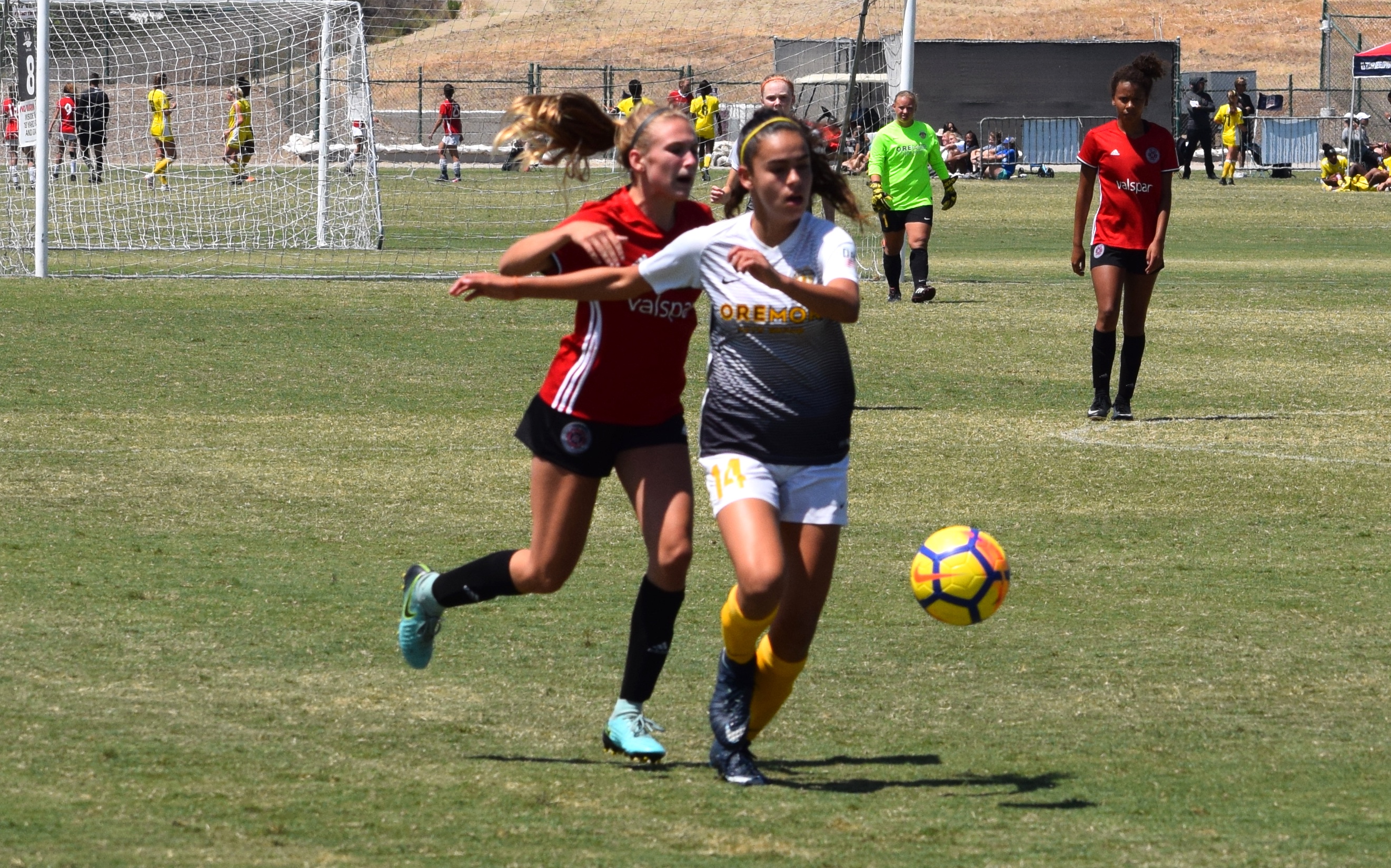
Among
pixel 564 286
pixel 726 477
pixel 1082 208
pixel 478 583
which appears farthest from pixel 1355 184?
pixel 564 286

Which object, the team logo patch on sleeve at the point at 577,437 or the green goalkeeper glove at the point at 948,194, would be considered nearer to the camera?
the team logo patch on sleeve at the point at 577,437

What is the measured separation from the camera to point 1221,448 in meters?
11.1

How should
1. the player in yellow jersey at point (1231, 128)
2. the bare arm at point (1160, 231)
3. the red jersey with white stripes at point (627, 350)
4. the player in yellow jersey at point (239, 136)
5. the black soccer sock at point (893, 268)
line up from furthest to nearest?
the player in yellow jersey at point (1231, 128)
the player in yellow jersey at point (239, 136)
the black soccer sock at point (893, 268)
the bare arm at point (1160, 231)
the red jersey with white stripes at point (627, 350)

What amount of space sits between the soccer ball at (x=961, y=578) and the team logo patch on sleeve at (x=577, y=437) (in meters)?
1.07

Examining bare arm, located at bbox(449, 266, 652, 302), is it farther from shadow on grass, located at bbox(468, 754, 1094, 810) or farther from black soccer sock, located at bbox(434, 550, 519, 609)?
shadow on grass, located at bbox(468, 754, 1094, 810)

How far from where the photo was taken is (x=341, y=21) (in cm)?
2503

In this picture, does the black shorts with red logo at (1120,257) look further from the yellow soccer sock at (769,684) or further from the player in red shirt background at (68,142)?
the player in red shirt background at (68,142)

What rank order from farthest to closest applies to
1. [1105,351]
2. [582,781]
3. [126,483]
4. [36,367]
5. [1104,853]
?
[36,367] → [1105,351] → [126,483] → [582,781] → [1104,853]

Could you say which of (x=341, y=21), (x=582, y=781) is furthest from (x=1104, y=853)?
(x=341, y=21)

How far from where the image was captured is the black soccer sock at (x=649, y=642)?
5.41 meters

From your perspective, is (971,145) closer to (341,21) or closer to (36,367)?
(341,21)

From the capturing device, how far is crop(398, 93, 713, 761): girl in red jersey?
17.5ft

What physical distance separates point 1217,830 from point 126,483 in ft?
21.5

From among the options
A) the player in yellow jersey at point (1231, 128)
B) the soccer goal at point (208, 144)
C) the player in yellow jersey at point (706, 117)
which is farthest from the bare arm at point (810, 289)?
the player in yellow jersey at point (1231, 128)
